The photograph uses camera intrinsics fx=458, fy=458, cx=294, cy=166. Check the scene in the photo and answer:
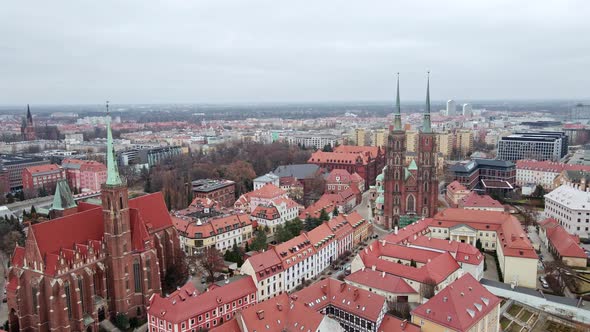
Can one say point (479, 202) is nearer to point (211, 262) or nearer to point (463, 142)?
point (211, 262)

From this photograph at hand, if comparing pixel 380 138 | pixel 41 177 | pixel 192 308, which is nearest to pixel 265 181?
pixel 41 177

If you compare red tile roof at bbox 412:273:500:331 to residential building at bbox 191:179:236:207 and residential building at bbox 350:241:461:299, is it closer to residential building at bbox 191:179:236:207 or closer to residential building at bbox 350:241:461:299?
residential building at bbox 350:241:461:299

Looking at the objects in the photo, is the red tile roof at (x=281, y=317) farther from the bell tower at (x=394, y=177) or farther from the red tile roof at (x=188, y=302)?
the bell tower at (x=394, y=177)

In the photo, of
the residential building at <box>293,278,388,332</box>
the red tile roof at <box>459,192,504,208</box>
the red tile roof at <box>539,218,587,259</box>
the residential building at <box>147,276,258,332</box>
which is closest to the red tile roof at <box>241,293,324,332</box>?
the residential building at <box>293,278,388,332</box>

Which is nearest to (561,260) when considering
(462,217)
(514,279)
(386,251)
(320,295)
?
(514,279)

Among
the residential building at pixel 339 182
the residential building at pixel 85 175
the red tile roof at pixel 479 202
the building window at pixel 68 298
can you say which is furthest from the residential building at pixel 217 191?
the red tile roof at pixel 479 202

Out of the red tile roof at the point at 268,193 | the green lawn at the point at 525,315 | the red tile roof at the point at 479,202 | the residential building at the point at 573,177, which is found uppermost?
the red tile roof at the point at 268,193
